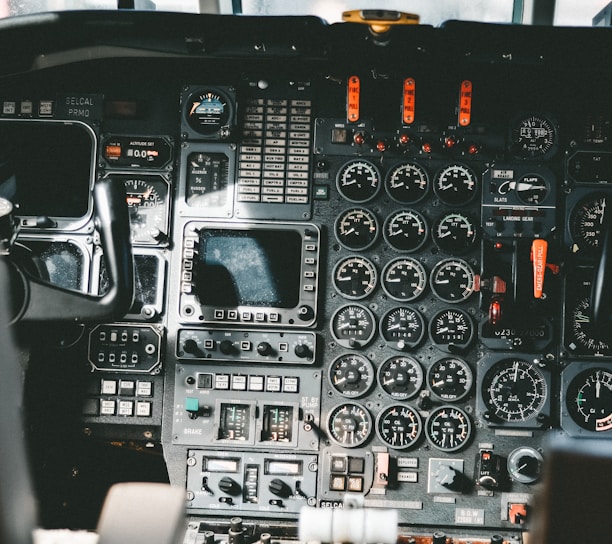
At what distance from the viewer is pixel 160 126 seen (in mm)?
3293

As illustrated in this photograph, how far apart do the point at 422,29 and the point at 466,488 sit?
2.03 metres

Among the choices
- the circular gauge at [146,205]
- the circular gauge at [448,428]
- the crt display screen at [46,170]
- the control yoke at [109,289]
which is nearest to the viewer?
the control yoke at [109,289]

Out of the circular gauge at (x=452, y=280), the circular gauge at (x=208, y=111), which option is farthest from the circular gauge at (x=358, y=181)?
the circular gauge at (x=208, y=111)

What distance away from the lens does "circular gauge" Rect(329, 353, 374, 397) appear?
317 centimetres

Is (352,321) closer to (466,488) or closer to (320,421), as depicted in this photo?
(320,421)

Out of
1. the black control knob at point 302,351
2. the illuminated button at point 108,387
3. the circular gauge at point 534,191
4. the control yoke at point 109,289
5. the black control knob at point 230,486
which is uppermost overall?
the circular gauge at point 534,191

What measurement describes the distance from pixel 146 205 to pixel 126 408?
38.0 inches

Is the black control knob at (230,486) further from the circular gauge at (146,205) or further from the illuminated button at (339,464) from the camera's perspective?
the circular gauge at (146,205)

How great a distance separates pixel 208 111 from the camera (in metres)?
3.24

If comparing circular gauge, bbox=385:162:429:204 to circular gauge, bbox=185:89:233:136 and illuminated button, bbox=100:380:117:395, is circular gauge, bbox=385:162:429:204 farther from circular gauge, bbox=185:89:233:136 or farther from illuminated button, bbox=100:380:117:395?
illuminated button, bbox=100:380:117:395

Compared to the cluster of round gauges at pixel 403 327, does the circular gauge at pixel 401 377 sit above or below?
below

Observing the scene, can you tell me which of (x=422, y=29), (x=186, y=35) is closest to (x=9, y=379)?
(x=186, y=35)

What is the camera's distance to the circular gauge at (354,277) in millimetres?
3191

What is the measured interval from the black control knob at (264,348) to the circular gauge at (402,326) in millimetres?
530
